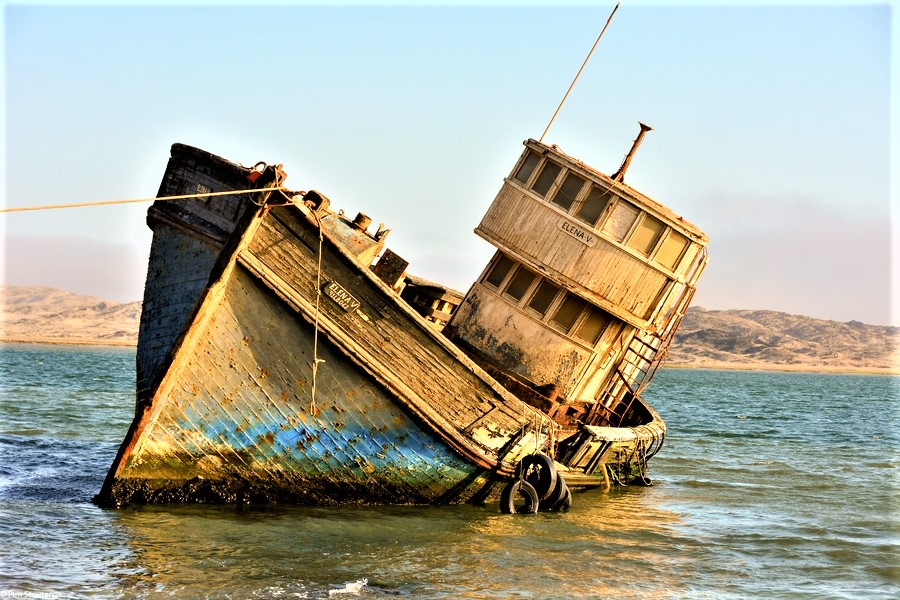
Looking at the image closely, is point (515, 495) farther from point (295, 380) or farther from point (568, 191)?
point (568, 191)

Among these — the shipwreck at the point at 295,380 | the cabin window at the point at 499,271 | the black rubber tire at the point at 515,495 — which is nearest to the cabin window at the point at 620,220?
the cabin window at the point at 499,271

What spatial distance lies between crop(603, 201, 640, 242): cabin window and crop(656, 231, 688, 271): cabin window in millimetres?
586

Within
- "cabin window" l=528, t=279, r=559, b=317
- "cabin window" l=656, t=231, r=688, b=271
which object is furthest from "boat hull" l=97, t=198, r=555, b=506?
"cabin window" l=656, t=231, r=688, b=271

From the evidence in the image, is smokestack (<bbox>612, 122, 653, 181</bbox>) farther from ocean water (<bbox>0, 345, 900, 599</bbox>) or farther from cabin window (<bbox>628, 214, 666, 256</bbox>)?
ocean water (<bbox>0, 345, 900, 599</bbox>)

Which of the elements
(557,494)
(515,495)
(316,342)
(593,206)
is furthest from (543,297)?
(316,342)

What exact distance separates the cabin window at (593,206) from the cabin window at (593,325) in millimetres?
1289

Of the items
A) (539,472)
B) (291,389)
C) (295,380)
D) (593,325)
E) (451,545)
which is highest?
(593,325)

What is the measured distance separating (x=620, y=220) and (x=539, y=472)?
3867 millimetres

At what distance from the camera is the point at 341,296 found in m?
12.9

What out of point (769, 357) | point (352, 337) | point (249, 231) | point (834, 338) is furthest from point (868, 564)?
point (834, 338)

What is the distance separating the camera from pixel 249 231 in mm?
12508

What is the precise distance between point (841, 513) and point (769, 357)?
485 ft

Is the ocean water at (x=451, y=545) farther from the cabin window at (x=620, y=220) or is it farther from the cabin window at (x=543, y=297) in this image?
the cabin window at (x=620, y=220)

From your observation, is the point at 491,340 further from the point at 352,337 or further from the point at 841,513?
the point at 841,513
